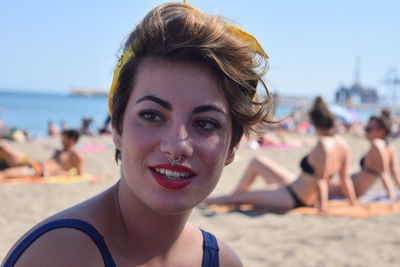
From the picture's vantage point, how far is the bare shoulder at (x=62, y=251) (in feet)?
4.17

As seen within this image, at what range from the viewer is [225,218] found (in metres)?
5.42

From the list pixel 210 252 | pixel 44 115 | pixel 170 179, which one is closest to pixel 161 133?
pixel 170 179

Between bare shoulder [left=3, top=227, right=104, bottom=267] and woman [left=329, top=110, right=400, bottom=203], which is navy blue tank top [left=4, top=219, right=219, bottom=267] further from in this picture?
woman [left=329, top=110, right=400, bottom=203]

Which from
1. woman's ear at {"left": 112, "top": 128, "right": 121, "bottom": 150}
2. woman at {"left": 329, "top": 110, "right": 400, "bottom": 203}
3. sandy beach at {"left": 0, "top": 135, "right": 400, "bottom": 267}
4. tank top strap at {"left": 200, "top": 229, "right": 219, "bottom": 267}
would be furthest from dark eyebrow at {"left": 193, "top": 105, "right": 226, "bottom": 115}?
woman at {"left": 329, "top": 110, "right": 400, "bottom": 203}

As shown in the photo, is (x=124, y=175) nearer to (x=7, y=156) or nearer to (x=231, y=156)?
(x=231, y=156)

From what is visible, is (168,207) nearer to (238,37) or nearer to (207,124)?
(207,124)

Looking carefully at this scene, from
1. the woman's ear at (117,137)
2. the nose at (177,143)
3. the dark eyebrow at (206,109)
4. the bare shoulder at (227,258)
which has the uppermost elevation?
the dark eyebrow at (206,109)

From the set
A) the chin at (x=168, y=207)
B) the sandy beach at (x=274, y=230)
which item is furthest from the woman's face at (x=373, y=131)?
the chin at (x=168, y=207)

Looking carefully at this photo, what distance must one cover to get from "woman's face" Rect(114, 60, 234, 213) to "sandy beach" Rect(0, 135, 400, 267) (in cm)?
213

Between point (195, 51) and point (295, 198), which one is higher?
point (195, 51)

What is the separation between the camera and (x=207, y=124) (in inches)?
59.6

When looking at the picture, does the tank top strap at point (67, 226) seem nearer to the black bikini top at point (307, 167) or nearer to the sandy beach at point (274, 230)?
the sandy beach at point (274, 230)

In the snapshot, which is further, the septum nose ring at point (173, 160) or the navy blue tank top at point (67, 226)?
the septum nose ring at point (173, 160)

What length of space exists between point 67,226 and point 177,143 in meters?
0.43
